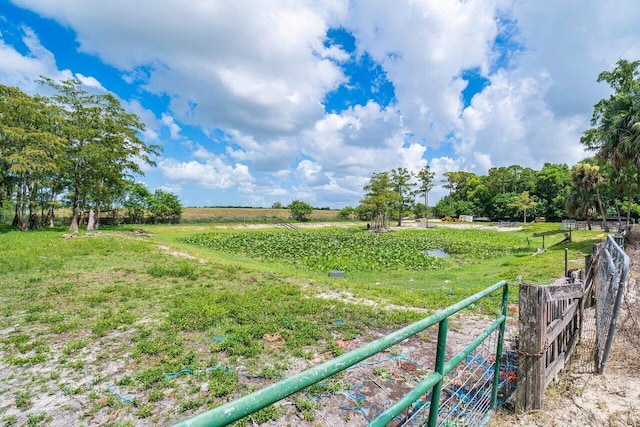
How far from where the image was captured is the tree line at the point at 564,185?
15.1 metres

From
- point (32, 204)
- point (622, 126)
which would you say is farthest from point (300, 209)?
point (622, 126)

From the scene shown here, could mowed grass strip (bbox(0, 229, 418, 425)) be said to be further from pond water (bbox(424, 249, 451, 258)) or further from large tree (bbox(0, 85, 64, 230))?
pond water (bbox(424, 249, 451, 258))

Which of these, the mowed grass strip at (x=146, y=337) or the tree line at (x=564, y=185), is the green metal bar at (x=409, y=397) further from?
the tree line at (x=564, y=185)

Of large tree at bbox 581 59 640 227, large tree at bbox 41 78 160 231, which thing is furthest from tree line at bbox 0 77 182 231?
large tree at bbox 581 59 640 227

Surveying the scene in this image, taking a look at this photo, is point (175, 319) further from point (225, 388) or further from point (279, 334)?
point (225, 388)

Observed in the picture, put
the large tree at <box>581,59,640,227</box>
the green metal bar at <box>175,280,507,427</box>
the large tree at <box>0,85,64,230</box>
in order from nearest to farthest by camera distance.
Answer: the green metal bar at <box>175,280,507,427</box>, the large tree at <box>581,59,640,227</box>, the large tree at <box>0,85,64,230</box>

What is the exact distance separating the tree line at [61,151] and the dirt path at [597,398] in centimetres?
2549

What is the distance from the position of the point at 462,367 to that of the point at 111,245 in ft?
52.1

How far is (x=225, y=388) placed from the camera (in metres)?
3.51

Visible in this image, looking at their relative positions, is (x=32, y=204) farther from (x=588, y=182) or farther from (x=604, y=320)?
(x=588, y=182)

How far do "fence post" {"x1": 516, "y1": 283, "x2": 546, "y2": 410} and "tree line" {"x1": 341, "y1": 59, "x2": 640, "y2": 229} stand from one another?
625 inches

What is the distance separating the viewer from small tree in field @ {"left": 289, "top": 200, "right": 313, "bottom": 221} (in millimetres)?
59531

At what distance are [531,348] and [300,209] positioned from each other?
57.0 metres

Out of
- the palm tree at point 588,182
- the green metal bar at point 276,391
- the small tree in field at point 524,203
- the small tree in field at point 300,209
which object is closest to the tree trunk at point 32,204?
the green metal bar at point 276,391
